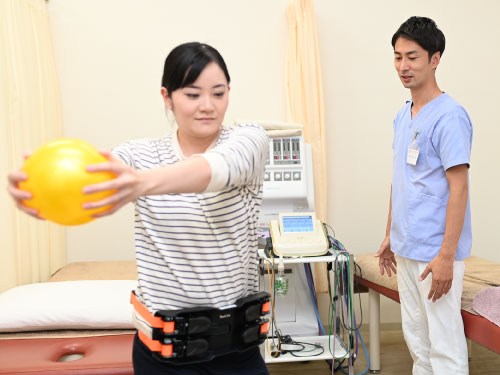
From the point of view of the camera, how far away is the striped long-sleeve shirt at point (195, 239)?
0.98 meters

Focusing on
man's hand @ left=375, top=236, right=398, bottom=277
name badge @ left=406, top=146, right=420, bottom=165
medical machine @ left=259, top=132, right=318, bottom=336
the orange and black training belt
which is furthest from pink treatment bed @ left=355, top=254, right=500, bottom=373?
the orange and black training belt

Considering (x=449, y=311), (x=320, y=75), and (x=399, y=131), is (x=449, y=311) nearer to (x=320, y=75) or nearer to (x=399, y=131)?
(x=399, y=131)

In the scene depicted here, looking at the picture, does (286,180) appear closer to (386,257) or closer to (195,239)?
(386,257)

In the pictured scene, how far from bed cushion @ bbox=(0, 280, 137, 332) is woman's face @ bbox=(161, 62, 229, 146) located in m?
1.31

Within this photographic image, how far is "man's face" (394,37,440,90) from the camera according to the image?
1.92 meters

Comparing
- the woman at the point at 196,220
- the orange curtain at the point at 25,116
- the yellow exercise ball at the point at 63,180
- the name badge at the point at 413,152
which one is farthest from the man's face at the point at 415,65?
the orange curtain at the point at 25,116

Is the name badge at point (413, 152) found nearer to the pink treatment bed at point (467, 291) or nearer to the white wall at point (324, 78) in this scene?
the pink treatment bed at point (467, 291)

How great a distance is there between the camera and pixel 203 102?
100 centimetres

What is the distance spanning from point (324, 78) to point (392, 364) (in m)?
1.73

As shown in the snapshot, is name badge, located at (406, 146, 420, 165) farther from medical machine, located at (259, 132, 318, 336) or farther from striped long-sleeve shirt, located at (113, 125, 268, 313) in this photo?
striped long-sleeve shirt, located at (113, 125, 268, 313)

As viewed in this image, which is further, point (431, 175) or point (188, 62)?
point (431, 175)

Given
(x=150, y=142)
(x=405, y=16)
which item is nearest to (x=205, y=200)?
(x=150, y=142)

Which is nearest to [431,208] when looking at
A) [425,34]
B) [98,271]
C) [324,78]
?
[425,34]

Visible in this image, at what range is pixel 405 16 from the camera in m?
3.31
